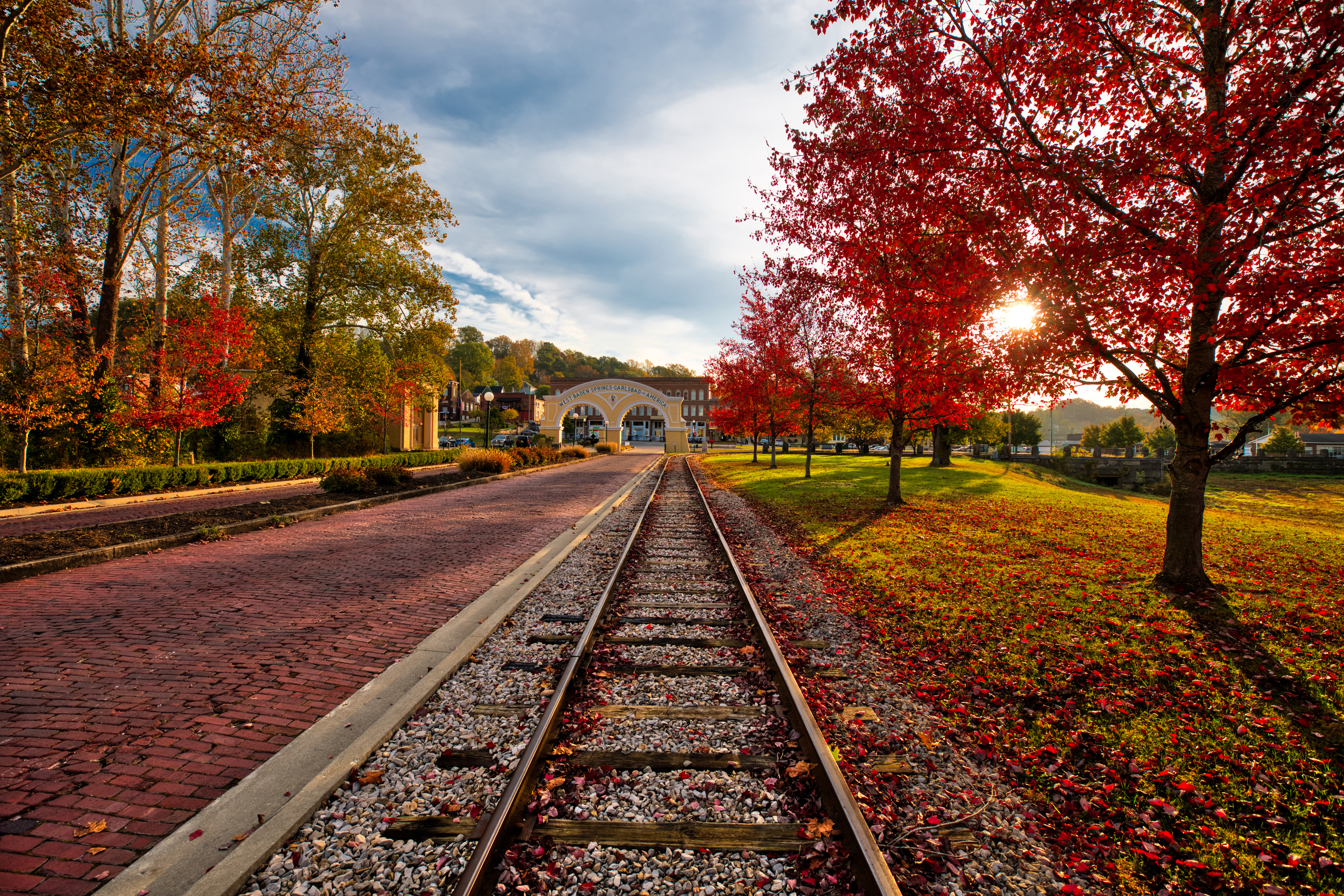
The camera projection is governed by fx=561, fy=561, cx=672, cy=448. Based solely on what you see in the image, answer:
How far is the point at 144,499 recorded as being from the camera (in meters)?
14.3

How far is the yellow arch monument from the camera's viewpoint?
62.3m

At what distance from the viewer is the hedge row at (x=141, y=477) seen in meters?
12.6

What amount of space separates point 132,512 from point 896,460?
18.4 meters

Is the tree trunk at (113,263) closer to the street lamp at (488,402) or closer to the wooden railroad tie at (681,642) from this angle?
the street lamp at (488,402)

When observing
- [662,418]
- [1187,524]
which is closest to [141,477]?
[1187,524]

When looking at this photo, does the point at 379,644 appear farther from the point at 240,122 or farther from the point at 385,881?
the point at 240,122

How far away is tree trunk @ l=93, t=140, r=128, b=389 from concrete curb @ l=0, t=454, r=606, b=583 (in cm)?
971

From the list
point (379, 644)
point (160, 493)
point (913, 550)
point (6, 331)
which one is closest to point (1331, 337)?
point (913, 550)

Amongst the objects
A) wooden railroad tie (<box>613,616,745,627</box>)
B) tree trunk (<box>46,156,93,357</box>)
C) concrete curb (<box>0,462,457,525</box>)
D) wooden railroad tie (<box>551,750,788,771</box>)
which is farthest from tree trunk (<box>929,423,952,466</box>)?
tree trunk (<box>46,156,93,357</box>)

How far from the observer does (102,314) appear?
55.1ft

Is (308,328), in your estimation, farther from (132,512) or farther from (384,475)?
(132,512)

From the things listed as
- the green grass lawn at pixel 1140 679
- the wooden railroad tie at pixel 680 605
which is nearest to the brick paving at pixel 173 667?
the wooden railroad tie at pixel 680 605

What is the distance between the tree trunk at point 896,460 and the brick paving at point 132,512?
1620 centimetres

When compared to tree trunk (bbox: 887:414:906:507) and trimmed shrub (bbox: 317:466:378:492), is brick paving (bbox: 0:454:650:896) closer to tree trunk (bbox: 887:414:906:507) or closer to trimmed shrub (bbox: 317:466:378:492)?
trimmed shrub (bbox: 317:466:378:492)
